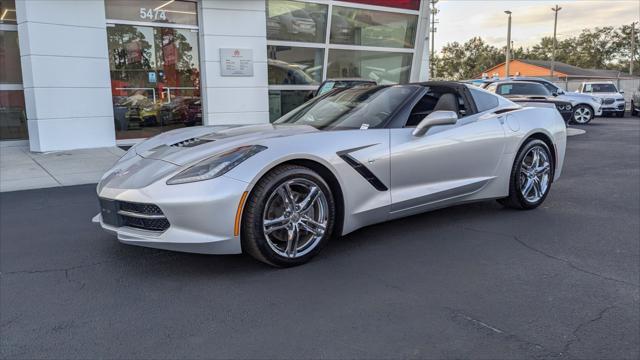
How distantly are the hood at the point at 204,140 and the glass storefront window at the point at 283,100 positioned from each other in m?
8.42

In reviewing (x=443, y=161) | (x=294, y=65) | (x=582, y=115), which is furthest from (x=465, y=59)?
(x=443, y=161)

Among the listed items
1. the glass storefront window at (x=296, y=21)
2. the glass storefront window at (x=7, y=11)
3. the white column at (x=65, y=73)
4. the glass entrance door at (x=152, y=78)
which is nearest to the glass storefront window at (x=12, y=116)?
the white column at (x=65, y=73)

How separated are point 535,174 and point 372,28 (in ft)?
34.4

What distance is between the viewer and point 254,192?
334 cm

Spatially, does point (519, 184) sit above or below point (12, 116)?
below

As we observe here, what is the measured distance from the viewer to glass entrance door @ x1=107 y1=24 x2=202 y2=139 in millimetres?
10930

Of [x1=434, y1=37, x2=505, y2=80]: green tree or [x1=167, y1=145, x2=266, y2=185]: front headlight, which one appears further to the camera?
[x1=434, y1=37, x2=505, y2=80]: green tree

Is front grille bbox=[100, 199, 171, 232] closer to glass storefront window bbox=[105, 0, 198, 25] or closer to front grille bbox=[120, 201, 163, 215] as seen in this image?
front grille bbox=[120, 201, 163, 215]

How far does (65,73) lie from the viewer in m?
9.97

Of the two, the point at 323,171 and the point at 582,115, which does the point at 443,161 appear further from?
the point at 582,115

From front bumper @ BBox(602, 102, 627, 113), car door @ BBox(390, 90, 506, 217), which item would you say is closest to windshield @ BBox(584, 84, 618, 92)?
front bumper @ BBox(602, 102, 627, 113)

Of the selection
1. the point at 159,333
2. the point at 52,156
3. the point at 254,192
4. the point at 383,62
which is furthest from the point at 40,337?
the point at 383,62

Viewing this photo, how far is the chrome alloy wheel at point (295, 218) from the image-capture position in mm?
3461

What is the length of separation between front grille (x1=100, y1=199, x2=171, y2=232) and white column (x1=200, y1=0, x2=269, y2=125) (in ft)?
28.4
